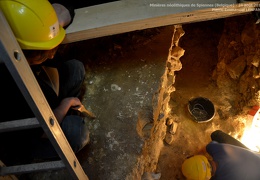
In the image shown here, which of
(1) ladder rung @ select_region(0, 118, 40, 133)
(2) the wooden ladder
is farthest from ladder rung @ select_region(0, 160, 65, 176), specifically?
(1) ladder rung @ select_region(0, 118, 40, 133)

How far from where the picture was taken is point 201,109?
3994mm

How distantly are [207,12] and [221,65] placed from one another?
249cm

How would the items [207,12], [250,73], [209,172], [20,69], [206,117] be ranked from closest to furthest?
[20,69]
[207,12]
[209,172]
[250,73]
[206,117]

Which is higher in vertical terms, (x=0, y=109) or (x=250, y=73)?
(x=0, y=109)

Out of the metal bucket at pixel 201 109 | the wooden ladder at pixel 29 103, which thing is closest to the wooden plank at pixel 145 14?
the wooden ladder at pixel 29 103

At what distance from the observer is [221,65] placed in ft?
13.2

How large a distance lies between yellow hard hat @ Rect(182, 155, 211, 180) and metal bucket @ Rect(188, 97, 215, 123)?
0.95 metres

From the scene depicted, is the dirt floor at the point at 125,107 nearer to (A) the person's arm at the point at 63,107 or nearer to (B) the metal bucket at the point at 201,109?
Result: (B) the metal bucket at the point at 201,109

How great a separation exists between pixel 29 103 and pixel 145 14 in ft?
4.19

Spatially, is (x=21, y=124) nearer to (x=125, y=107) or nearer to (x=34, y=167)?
(x=34, y=167)

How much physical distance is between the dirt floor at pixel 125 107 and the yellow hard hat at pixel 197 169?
1.01ft

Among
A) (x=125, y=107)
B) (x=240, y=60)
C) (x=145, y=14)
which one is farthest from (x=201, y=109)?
(x=145, y=14)

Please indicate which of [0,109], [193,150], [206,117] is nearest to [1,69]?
[0,109]

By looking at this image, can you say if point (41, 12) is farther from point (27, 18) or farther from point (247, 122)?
point (247, 122)
